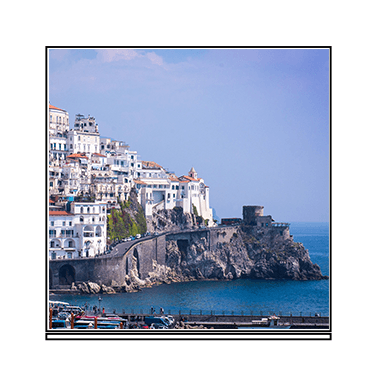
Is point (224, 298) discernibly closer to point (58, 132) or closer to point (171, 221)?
point (171, 221)

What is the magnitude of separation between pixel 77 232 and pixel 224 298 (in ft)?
29.5

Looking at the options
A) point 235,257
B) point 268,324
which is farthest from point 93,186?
point 268,324

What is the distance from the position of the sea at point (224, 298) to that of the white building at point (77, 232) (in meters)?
3.43

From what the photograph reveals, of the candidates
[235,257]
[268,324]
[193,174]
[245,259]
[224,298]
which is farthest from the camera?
[193,174]

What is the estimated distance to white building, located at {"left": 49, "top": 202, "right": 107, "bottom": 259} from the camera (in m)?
34.1

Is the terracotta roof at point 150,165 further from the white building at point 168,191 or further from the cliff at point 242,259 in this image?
the cliff at point 242,259

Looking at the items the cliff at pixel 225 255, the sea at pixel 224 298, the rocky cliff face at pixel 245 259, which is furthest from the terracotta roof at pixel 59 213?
the rocky cliff face at pixel 245 259

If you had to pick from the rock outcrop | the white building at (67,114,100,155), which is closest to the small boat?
the rock outcrop

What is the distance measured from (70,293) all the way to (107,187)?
11.6m

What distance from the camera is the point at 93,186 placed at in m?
41.4

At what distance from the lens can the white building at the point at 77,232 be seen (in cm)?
3411
